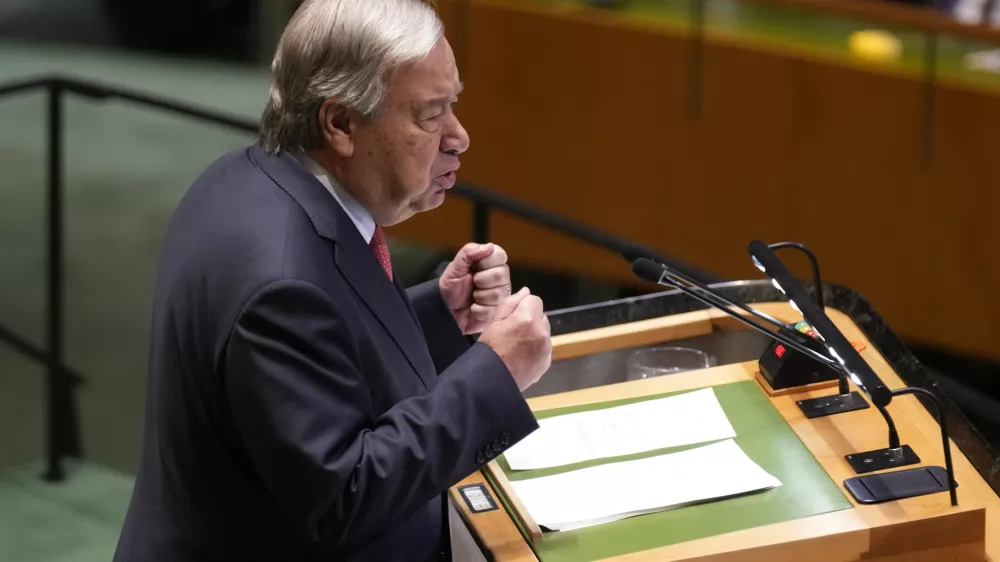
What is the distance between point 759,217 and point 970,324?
81cm

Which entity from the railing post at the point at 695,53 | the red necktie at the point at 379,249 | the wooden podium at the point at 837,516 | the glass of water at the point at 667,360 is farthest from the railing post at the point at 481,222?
the railing post at the point at 695,53

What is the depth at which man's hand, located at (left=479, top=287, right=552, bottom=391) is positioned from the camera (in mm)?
1537

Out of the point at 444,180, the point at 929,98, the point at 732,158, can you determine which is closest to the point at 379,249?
the point at 444,180

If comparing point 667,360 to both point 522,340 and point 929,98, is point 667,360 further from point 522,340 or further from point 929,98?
point 929,98

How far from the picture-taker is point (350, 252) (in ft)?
Answer: 4.98

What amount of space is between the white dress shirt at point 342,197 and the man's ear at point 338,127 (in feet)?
0.14

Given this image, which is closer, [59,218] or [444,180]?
[444,180]

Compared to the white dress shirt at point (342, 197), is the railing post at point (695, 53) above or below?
above

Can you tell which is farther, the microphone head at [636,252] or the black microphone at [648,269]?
the microphone head at [636,252]

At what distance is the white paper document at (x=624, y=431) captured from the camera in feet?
5.54

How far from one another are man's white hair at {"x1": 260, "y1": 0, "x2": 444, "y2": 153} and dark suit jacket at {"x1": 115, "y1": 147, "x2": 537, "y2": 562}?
0.09 m

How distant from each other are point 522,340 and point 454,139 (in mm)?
249

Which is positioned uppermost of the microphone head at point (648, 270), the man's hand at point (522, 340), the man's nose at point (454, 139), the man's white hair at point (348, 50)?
the man's white hair at point (348, 50)

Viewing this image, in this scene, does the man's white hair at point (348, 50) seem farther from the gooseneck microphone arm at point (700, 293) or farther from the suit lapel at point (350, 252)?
the gooseneck microphone arm at point (700, 293)
